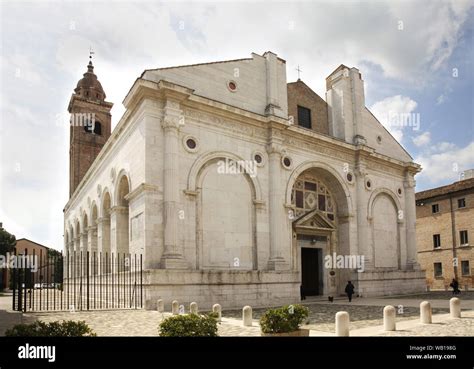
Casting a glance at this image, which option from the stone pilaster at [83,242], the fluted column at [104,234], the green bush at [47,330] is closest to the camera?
the green bush at [47,330]

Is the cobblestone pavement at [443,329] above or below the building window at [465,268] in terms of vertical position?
above

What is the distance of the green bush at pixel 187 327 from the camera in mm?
7132

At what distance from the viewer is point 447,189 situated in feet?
119

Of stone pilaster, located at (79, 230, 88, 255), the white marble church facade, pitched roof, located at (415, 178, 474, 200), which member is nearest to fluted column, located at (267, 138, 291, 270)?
the white marble church facade

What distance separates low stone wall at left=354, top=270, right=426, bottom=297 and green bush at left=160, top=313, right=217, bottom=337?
60.7ft

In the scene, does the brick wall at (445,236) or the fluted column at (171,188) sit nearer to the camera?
the fluted column at (171,188)

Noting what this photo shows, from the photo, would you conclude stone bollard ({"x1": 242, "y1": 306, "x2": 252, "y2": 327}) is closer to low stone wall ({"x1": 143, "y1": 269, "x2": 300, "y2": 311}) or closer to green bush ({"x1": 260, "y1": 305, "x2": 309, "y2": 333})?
green bush ({"x1": 260, "y1": 305, "x2": 309, "y2": 333})

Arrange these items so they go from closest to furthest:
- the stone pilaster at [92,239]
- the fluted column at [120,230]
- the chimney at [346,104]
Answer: the fluted column at [120,230], the chimney at [346,104], the stone pilaster at [92,239]

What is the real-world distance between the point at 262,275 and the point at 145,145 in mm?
7957

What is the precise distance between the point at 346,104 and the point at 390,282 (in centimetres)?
1183

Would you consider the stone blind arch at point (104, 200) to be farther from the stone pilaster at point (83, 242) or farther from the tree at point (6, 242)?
the tree at point (6, 242)

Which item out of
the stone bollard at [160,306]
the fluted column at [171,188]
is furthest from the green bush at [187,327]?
the fluted column at [171,188]
